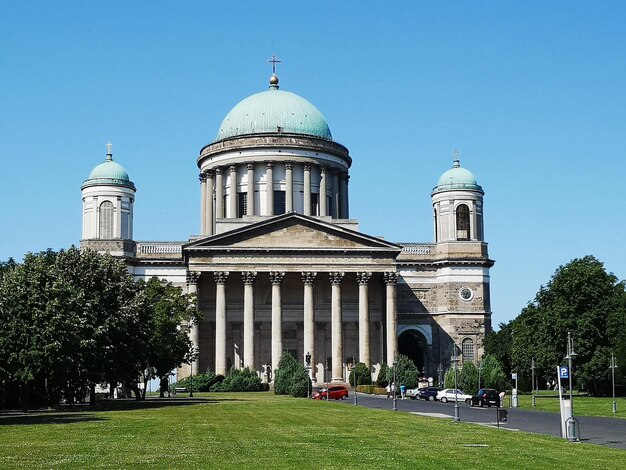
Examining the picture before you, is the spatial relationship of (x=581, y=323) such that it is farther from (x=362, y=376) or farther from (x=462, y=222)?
(x=462, y=222)

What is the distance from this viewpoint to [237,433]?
37.7 meters

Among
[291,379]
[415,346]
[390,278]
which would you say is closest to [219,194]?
[390,278]

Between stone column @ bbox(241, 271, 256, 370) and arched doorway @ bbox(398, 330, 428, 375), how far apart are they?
20012 millimetres

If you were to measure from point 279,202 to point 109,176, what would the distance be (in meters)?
18.7

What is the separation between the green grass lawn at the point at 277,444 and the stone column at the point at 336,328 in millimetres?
50411

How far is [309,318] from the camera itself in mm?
100562

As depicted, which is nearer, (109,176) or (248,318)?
(248,318)

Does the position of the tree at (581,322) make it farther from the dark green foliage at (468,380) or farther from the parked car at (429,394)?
the parked car at (429,394)

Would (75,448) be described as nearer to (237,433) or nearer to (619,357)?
(237,433)

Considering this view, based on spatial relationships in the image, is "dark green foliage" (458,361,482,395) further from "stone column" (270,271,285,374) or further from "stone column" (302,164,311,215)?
"stone column" (302,164,311,215)

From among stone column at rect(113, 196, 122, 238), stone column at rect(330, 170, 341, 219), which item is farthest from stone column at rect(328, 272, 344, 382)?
stone column at rect(113, 196, 122, 238)

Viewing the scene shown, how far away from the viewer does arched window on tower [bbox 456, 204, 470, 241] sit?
11375 cm

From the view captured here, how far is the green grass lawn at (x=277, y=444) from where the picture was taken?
27.3 metres

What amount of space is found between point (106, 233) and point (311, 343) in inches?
1044
